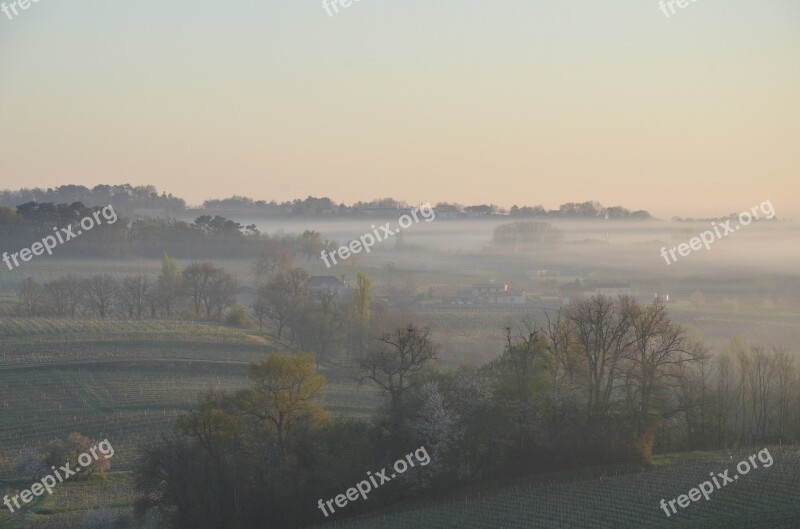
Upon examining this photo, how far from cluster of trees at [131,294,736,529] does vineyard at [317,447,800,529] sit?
2139mm

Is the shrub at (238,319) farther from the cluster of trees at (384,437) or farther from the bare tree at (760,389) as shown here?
the bare tree at (760,389)

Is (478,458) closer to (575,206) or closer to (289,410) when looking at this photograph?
(289,410)

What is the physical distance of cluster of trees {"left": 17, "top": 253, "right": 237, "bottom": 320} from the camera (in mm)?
77056

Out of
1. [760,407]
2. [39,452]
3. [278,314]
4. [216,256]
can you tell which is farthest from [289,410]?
[216,256]

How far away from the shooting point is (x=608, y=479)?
2972 centimetres

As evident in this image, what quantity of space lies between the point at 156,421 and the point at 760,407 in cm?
2742

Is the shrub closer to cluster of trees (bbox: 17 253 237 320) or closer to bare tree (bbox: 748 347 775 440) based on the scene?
cluster of trees (bbox: 17 253 237 320)

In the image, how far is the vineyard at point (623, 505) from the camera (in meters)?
24.0

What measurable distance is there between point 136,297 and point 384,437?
2049 inches

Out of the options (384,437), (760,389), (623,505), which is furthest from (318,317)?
(623,505)

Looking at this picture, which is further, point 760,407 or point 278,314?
point 278,314

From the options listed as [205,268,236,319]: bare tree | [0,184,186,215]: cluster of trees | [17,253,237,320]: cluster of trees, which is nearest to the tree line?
[17,253,237,320]: cluster of trees

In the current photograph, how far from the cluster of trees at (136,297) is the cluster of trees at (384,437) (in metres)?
43.8

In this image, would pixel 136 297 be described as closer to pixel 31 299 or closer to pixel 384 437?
pixel 31 299
